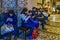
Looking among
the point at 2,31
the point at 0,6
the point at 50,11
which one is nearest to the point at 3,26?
the point at 2,31

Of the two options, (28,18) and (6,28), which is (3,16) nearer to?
(6,28)

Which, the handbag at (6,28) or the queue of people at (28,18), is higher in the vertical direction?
the queue of people at (28,18)

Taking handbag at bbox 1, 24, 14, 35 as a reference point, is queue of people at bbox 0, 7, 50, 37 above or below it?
above

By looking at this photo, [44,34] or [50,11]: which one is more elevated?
[50,11]

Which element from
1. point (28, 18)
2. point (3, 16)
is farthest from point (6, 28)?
point (28, 18)

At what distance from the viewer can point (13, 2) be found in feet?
11.8

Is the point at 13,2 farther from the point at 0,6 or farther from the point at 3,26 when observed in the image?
the point at 3,26

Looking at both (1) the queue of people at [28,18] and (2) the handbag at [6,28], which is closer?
(2) the handbag at [6,28]

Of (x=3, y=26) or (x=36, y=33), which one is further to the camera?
(x=36, y=33)

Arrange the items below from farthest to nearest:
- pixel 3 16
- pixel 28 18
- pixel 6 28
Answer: pixel 28 18 < pixel 3 16 < pixel 6 28

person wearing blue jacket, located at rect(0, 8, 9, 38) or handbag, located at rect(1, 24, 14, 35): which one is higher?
person wearing blue jacket, located at rect(0, 8, 9, 38)

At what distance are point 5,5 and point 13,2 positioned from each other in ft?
0.50

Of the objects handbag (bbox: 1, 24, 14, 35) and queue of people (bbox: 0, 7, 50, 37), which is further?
queue of people (bbox: 0, 7, 50, 37)

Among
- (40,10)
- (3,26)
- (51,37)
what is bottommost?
Result: (51,37)
